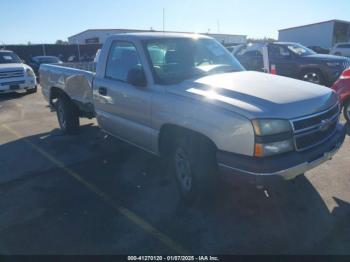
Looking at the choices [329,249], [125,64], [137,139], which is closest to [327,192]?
[329,249]

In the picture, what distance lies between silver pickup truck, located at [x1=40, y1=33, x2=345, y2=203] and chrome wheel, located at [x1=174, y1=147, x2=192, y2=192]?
0.04 ft

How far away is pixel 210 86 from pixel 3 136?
5492 millimetres

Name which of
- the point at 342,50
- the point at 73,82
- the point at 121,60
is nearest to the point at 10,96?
the point at 73,82

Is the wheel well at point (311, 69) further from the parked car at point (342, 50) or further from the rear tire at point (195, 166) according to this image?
the parked car at point (342, 50)

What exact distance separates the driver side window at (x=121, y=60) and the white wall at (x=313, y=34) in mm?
37198

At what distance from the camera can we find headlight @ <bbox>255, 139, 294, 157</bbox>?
3.00 m

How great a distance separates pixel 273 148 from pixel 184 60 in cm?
191

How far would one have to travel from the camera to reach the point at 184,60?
4375 mm

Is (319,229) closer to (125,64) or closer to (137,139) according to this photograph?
(137,139)

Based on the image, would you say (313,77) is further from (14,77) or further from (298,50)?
(14,77)

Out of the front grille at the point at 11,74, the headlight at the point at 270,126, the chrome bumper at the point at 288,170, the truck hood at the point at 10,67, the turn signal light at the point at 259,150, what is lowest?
the chrome bumper at the point at 288,170

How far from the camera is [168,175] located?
4859mm

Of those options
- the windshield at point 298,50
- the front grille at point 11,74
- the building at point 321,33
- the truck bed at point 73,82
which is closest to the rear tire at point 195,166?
the truck bed at point 73,82

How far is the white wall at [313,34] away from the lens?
36312 mm
